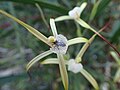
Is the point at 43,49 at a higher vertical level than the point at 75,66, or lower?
higher

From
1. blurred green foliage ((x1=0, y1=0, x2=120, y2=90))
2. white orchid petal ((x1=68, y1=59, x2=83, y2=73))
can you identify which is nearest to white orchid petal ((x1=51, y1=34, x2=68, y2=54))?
white orchid petal ((x1=68, y1=59, x2=83, y2=73))

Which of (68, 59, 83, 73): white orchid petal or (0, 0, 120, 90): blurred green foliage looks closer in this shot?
(68, 59, 83, 73): white orchid petal

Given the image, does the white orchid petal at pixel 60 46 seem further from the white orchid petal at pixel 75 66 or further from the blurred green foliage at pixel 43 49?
the blurred green foliage at pixel 43 49

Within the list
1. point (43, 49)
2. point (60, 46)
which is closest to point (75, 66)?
point (60, 46)

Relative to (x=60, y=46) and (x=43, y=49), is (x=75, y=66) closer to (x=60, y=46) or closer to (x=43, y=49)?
(x=60, y=46)

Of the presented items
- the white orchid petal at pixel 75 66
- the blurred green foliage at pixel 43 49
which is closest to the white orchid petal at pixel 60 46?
the white orchid petal at pixel 75 66

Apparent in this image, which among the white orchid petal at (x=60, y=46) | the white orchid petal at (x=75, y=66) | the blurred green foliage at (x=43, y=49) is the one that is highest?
the blurred green foliage at (x=43, y=49)

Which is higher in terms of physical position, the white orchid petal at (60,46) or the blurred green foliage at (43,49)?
the blurred green foliage at (43,49)

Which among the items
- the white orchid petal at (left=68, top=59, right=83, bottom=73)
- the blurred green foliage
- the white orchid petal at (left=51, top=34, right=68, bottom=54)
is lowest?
the white orchid petal at (left=51, top=34, right=68, bottom=54)

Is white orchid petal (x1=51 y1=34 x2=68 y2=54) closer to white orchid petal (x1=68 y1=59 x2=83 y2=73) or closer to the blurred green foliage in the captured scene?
white orchid petal (x1=68 y1=59 x2=83 y2=73)

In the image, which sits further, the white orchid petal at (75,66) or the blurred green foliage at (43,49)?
the blurred green foliage at (43,49)

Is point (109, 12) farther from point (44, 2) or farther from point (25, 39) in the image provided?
point (44, 2)

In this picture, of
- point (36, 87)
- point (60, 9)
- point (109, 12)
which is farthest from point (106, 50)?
point (60, 9)
